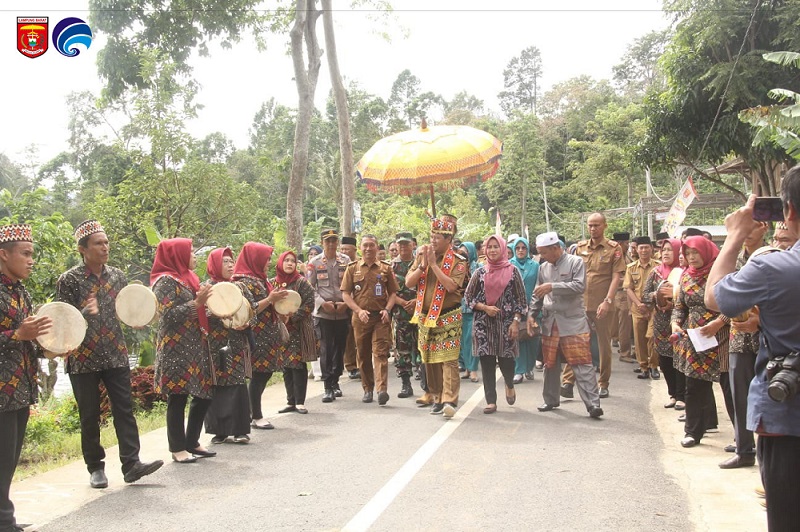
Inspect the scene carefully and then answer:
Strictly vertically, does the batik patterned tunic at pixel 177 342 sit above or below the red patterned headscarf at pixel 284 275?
below

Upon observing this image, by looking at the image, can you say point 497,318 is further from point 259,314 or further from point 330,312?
point 259,314

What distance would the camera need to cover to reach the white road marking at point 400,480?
5.16 metres

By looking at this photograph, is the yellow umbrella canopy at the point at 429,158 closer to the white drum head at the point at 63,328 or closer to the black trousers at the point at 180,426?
the black trousers at the point at 180,426

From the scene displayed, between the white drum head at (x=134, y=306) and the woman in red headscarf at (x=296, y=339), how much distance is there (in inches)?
123

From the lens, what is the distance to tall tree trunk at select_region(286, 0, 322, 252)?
58.1ft

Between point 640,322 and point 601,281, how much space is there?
1674 millimetres

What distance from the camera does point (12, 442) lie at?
17.1 feet

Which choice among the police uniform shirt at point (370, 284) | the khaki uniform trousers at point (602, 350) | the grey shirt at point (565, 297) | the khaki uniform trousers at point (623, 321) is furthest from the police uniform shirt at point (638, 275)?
the police uniform shirt at point (370, 284)

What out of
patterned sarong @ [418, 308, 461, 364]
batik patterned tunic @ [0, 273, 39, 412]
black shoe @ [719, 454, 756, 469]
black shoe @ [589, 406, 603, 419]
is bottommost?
black shoe @ [719, 454, 756, 469]

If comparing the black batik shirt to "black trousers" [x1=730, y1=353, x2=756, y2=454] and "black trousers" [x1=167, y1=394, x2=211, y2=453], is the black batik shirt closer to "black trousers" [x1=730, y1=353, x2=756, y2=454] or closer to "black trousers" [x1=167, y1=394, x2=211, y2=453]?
"black trousers" [x1=167, y1=394, x2=211, y2=453]

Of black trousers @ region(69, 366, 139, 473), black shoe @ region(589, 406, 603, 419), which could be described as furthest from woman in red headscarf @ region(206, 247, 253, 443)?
black shoe @ region(589, 406, 603, 419)

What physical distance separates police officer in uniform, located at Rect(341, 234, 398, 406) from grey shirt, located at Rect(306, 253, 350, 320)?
719 millimetres

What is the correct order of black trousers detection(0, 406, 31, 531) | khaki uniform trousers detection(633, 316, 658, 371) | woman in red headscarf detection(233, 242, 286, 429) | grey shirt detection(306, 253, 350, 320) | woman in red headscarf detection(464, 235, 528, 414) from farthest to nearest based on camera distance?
khaki uniform trousers detection(633, 316, 658, 371)
grey shirt detection(306, 253, 350, 320)
woman in red headscarf detection(464, 235, 528, 414)
woman in red headscarf detection(233, 242, 286, 429)
black trousers detection(0, 406, 31, 531)

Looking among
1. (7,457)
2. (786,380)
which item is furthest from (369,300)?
(786,380)
